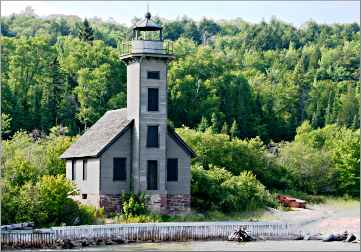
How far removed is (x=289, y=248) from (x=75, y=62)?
2029 inches

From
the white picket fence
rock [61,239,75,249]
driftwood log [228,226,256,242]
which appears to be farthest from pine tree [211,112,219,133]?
rock [61,239,75,249]

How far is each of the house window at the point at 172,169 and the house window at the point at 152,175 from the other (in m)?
1.32

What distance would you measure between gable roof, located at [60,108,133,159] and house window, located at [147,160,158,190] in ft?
7.71

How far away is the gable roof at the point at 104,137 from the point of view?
150 feet

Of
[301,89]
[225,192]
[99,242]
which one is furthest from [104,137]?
[301,89]

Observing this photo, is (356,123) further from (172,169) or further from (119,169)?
(119,169)

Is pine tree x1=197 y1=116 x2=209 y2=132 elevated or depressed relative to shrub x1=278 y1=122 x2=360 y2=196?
elevated

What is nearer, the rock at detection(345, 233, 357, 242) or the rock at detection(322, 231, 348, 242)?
the rock at detection(345, 233, 357, 242)

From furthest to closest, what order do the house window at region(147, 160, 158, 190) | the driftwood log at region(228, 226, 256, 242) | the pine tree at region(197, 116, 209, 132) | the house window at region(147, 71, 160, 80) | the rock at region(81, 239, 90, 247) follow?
the pine tree at region(197, 116, 209, 132), the house window at region(147, 71, 160, 80), the house window at region(147, 160, 158, 190), the driftwood log at region(228, 226, 256, 242), the rock at region(81, 239, 90, 247)

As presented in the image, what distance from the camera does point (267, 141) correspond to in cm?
8931

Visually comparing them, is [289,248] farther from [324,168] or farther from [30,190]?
[324,168]

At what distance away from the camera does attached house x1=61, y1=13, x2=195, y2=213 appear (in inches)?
1790

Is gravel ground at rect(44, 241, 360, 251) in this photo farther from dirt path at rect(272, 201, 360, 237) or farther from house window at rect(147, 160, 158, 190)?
house window at rect(147, 160, 158, 190)

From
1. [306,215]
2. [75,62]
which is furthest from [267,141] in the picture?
[306,215]
